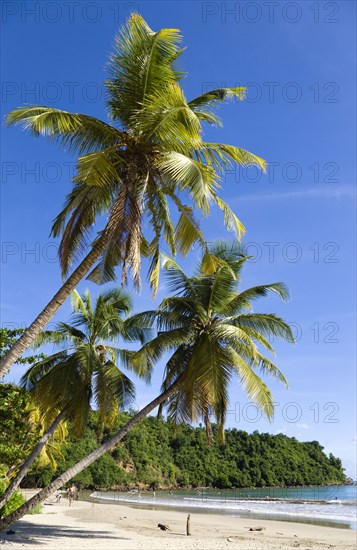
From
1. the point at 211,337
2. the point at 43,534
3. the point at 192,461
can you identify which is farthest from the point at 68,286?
the point at 192,461

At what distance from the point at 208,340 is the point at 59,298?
5.48 metres

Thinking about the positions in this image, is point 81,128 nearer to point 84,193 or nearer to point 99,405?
point 84,193

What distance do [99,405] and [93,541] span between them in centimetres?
527

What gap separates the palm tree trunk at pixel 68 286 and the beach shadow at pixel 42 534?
9.15 metres

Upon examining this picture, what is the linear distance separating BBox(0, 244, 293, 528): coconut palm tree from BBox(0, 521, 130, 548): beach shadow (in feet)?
17.2

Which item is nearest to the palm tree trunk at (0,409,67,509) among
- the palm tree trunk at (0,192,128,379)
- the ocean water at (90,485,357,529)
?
the palm tree trunk at (0,192,128,379)

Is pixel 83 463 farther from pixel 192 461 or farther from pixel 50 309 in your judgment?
pixel 192 461

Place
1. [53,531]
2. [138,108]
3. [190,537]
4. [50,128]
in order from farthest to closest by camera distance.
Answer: [190,537]
[53,531]
[138,108]
[50,128]

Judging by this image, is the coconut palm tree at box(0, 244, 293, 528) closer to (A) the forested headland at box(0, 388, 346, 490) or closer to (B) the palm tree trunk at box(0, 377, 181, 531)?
(B) the palm tree trunk at box(0, 377, 181, 531)

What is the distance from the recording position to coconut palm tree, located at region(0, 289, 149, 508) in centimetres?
1478

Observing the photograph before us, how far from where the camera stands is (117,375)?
1599 cm

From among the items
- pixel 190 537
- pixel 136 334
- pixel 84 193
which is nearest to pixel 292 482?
pixel 190 537

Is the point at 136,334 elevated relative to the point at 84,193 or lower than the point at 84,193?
lower

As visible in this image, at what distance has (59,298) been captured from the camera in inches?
383
